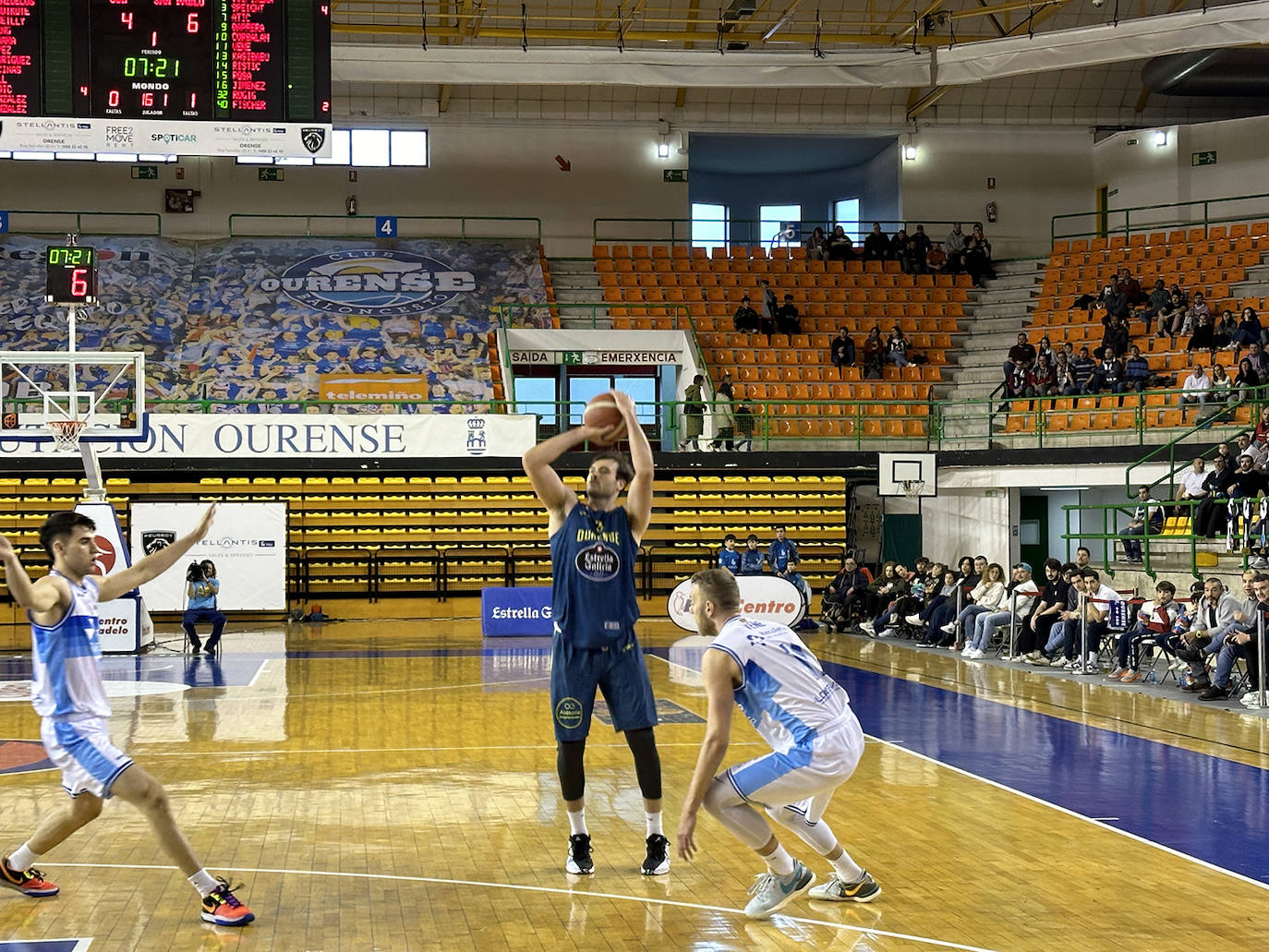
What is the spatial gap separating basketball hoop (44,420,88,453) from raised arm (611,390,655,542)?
40.2ft

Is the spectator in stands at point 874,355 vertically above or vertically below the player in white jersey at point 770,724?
above

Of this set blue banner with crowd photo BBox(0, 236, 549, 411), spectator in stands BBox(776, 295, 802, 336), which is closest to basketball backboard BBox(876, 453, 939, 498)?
spectator in stands BBox(776, 295, 802, 336)

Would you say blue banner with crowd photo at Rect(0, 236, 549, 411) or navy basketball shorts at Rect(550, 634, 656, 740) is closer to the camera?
navy basketball shorts at Rect(550, 634, 656, 740)

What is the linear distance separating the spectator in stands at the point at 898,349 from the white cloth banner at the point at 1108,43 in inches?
181

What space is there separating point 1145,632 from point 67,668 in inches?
425

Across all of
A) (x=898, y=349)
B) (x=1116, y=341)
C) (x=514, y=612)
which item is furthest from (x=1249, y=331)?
(x=514, y=612)

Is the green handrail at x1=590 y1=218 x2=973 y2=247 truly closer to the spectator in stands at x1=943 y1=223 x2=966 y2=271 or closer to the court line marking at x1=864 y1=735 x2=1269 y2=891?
the spectator in stands at x1=943 y1=223 x2=966 y2=271

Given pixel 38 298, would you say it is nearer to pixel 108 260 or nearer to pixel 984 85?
pixel 108 260

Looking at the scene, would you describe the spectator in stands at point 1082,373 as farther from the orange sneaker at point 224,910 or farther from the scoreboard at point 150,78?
the orange sneaker at point 224,910

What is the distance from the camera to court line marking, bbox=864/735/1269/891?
6.12 meters

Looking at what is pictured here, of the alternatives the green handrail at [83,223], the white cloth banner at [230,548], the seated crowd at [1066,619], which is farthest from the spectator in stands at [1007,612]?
the green handrail at [83,223]

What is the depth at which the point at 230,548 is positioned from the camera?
2048 cm

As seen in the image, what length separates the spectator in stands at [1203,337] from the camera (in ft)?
74.7

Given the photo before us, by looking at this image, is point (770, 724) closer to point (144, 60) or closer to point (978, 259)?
point (144, 60)
